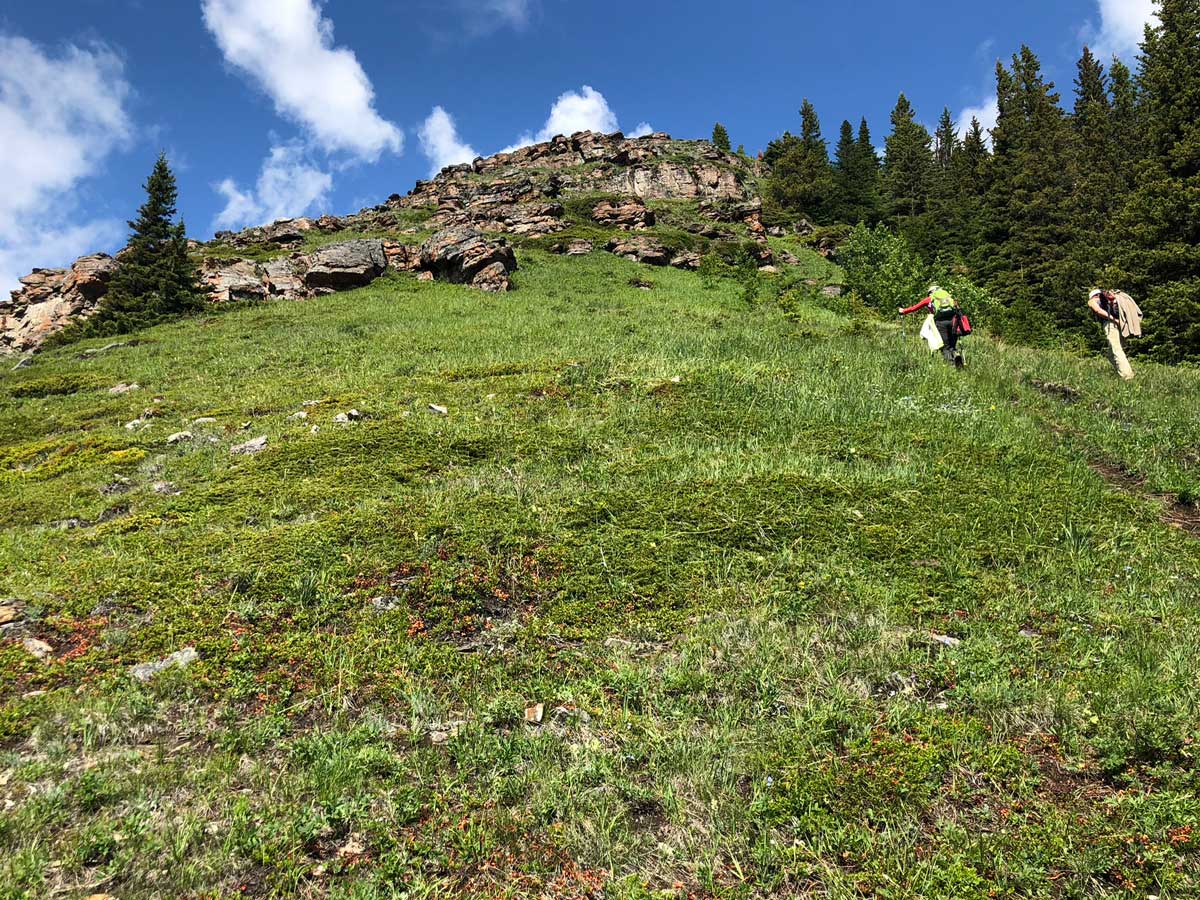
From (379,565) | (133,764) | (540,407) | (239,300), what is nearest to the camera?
(133,764)

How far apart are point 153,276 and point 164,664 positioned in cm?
3926

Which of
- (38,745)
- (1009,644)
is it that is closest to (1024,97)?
(1009,644)

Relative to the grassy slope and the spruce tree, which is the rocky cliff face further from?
the grassy slope

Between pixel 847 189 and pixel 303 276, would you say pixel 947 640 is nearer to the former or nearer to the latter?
pixel 303 276

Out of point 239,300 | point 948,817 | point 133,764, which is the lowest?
point 948,817

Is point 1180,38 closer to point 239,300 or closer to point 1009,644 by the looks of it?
point 1009,644

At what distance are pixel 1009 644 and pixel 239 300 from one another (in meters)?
41.5

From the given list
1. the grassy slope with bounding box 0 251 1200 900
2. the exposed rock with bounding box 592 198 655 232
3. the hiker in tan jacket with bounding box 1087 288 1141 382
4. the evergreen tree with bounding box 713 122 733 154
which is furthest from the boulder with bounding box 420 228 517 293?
the evergreen tree with bounding box 713 122 733 154

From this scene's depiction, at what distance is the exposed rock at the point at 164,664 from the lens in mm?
4676

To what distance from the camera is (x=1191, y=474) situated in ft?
26.1

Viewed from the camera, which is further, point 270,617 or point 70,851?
point 270,617

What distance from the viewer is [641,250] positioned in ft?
152

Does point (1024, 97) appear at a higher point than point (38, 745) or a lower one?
higher

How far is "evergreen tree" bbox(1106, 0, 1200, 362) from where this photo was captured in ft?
84.5
